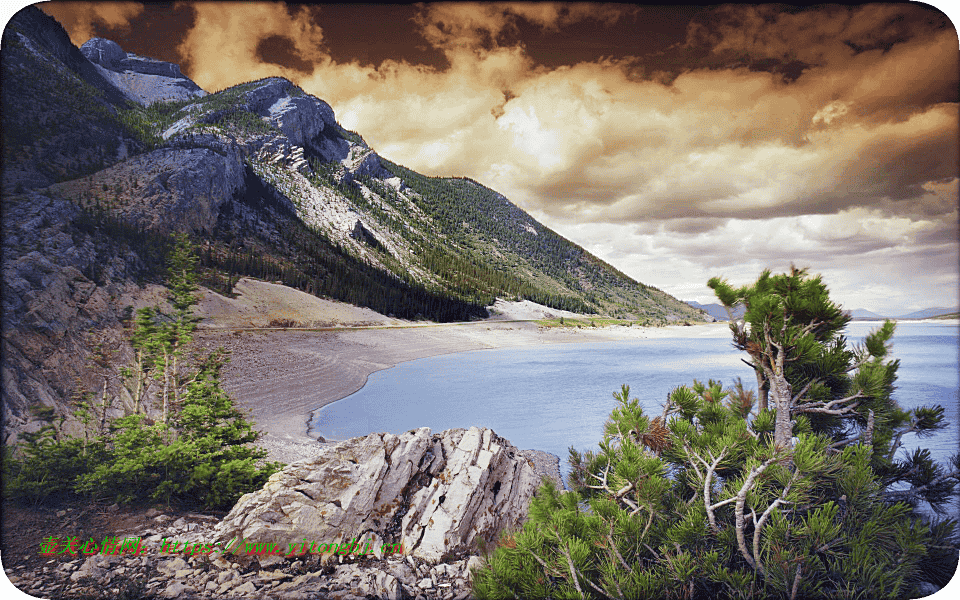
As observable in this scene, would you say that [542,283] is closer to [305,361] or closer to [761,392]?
[305,361]

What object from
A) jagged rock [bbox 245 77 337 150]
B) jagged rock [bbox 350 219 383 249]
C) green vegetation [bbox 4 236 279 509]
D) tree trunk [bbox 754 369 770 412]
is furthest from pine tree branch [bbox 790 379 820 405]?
jagged rock [bbox 350 219 383 249]

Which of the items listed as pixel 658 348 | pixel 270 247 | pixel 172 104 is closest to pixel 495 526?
pixel 658 348

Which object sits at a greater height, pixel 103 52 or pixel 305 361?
pixel 103 52

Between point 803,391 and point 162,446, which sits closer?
point 803,391

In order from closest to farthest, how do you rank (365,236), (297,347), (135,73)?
1. (135,73)
2. (297,347)
3. (365,236)

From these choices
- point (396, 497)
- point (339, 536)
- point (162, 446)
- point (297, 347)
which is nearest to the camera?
point (339, 536)

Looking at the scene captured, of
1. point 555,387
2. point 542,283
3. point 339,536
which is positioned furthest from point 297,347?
point 542,283

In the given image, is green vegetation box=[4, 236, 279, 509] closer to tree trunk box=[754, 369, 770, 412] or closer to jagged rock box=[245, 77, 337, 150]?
jagged rock box=[245, 77, 337, 150]
